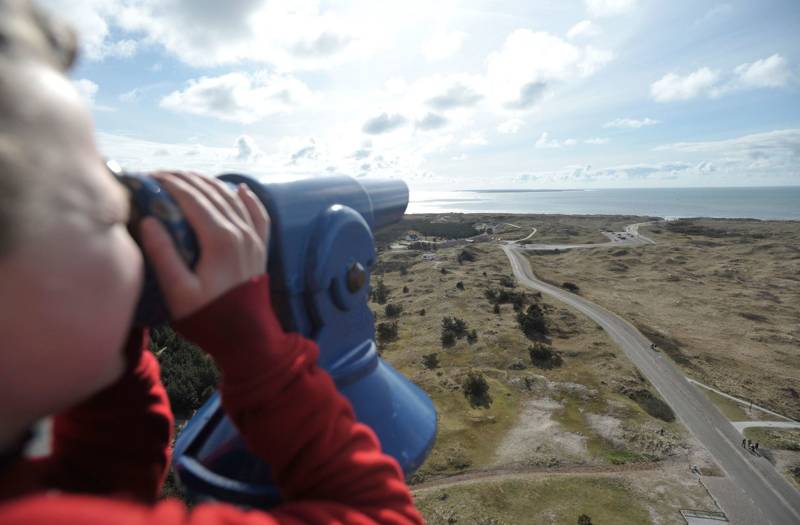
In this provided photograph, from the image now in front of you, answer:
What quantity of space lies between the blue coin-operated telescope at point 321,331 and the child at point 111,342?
258 mm

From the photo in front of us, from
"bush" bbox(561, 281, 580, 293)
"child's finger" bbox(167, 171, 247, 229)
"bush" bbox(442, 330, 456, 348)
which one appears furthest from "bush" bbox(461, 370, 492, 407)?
"bush" bbox(561, 281, 580, 293)

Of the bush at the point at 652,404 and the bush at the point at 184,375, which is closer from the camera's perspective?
the bush at the point at 184,375

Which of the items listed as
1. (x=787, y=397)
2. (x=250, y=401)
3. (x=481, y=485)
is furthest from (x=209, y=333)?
(x=787, y=397)

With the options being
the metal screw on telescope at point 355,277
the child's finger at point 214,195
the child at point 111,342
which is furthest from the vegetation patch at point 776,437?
the child's finger at point 214,195

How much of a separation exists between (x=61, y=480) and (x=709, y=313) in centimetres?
4269

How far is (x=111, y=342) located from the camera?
0.83m

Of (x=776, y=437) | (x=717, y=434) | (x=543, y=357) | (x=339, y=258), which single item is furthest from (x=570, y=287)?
(x=339, y=258)

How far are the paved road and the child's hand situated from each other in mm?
17818

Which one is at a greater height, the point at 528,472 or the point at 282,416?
the point at 282,416

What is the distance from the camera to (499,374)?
22.4 meters

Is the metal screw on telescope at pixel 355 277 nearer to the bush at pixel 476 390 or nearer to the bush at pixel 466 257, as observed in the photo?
the bush at pixel 476 390

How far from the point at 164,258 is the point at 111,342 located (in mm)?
276

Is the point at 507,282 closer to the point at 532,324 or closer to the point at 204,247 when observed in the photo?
the point at 532,324

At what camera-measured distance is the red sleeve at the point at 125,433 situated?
1.33 m
